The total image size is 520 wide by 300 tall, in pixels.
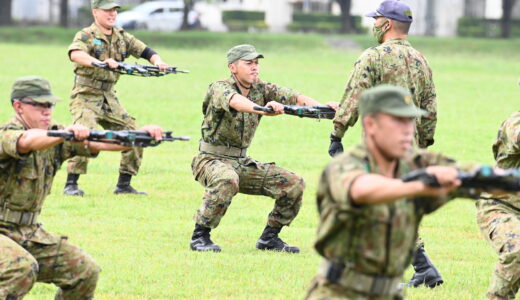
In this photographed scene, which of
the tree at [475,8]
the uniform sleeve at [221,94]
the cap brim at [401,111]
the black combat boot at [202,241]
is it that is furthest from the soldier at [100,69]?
the tree at [475,8]

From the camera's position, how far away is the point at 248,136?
38.0ft

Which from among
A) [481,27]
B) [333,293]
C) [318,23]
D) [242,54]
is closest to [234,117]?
[242,54]

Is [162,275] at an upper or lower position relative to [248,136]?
lower

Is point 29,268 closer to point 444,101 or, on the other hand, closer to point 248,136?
point 248,136

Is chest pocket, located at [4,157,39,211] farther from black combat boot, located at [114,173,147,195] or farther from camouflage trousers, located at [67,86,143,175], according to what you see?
black combat boot, located at [114,173,147,195]

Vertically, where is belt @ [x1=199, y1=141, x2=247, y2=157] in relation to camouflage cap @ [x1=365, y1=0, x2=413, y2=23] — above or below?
below

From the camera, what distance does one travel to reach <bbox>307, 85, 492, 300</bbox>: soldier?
5.80 m

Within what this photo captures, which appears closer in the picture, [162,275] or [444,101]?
[162,275]

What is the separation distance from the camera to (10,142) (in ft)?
24.3

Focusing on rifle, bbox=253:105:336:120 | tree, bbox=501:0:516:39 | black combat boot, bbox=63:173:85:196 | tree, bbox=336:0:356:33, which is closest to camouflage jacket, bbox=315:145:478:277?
rifle, bbox=253:105:336:120

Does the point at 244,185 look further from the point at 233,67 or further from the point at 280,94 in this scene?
the point at 233,67

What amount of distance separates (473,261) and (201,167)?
2.92m

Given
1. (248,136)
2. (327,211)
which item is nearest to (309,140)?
(248,136)

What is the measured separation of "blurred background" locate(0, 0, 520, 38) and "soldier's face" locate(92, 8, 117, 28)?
1974 inches
